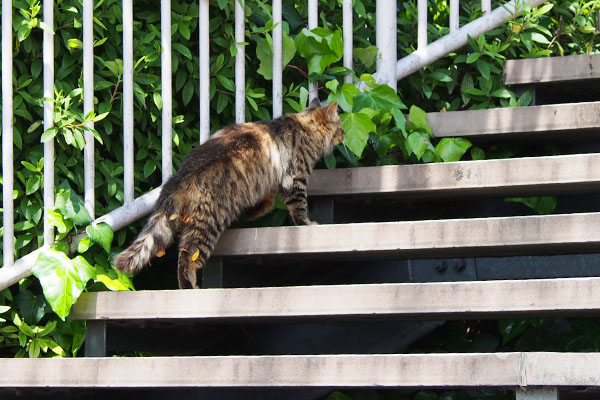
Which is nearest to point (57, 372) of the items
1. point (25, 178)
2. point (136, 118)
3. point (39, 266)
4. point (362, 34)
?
point (39, 266)

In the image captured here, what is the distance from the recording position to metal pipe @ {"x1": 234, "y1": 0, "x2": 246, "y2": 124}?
14.8ft

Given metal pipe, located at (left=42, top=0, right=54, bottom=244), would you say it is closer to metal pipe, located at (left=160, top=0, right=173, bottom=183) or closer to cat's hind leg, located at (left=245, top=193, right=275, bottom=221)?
metal pipe, located at (left=160, top=0, right=173, bottom=183)

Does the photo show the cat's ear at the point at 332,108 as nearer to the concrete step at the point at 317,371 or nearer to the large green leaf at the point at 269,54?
the large green leaf at the point at 269,54

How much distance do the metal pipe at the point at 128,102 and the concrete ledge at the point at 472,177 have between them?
0.79 meters

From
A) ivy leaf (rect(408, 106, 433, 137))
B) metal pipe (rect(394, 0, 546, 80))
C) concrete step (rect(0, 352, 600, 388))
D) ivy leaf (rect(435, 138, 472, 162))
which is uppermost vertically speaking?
metal pipe (rect(394, 0, 546, 80))

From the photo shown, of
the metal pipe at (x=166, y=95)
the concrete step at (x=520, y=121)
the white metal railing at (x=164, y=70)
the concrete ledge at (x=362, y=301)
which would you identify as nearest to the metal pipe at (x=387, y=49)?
the white metal railing at (x=164, y=70)

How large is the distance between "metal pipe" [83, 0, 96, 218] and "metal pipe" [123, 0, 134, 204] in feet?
0.45

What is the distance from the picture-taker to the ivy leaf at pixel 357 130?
4.43 metres

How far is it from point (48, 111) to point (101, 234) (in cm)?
55

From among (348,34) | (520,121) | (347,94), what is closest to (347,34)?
(348,34)

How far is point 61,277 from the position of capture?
3939mm

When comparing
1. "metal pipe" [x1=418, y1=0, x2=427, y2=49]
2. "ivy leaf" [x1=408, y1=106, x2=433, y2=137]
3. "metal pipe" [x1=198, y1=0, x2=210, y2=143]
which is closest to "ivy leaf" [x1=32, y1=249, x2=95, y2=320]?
"metal pipe" [x1=198, y1=0, x2=210, y2=143]

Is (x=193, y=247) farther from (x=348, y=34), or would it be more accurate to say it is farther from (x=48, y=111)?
(x=348, y=34)

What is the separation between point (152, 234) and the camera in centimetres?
408
